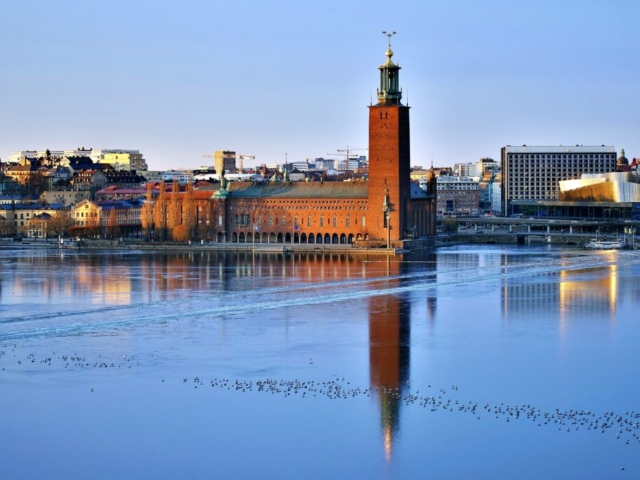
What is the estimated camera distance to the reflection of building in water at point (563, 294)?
3525 centimetres

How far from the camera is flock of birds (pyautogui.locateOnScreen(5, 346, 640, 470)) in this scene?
20734 mm

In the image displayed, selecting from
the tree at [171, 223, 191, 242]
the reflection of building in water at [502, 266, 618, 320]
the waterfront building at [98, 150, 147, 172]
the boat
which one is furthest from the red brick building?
the waterfront building at [98, 150, 147, 172]

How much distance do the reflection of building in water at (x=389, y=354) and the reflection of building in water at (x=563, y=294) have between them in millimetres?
3109

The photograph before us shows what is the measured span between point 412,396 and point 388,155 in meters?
41.4

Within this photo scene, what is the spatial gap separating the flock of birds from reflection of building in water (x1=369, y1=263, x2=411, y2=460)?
12 centimetres

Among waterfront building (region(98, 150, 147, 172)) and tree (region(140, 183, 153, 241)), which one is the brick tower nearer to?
tree (region(140, 183, 153, 241))

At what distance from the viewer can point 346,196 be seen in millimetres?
66438

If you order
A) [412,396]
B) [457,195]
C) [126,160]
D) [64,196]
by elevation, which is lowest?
[412,396]

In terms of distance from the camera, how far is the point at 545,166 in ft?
450

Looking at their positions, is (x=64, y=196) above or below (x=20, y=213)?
above

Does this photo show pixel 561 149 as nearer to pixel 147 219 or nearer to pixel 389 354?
pixel 147 219

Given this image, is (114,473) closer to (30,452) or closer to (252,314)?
(30,452)

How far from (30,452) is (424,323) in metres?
15.0

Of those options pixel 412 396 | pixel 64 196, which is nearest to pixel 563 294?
pixel 412 396
